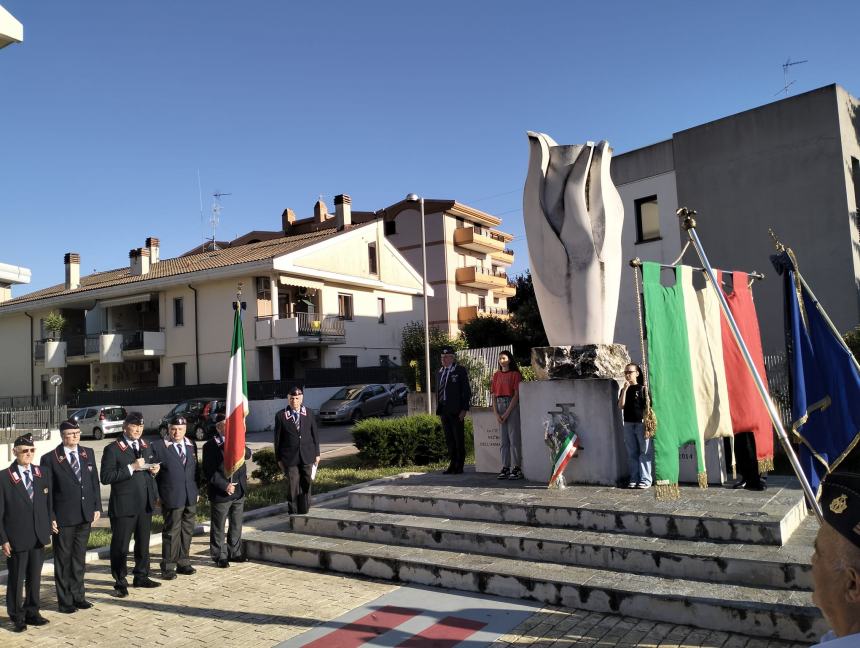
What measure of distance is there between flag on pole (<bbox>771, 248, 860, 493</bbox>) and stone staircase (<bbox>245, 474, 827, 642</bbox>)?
1.24 meters

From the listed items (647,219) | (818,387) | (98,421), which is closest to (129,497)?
(818,387)

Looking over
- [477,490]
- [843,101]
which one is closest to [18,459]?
[477,490]

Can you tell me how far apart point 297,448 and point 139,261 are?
108ft

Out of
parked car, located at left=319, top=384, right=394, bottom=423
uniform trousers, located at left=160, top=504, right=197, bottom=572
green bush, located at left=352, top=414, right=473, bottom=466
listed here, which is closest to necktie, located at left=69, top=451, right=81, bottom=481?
uniform trousers, located at left=160, top=504, right=197, bottom=572

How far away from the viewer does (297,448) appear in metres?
8.99

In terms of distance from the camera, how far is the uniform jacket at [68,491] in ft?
21.9

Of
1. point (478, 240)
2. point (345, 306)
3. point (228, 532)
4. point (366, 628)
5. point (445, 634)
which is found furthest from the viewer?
point (478, 240)

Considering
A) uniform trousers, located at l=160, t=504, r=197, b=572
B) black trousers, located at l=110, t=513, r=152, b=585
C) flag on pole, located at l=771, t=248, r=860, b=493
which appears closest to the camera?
flag on pole, located at l=771, t=248, r=860, b=493

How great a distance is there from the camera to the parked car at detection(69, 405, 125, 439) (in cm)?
2764

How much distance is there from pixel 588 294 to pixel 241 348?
189 inches

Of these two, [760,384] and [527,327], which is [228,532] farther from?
[527,327]

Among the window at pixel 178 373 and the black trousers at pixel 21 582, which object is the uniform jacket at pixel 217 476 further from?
the window at pixel 178 373

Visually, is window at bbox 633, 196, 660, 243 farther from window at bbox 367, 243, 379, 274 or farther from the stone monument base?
window at bbox 367, 243, 379, 274

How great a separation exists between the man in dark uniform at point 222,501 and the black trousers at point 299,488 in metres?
0.94
